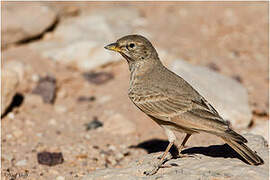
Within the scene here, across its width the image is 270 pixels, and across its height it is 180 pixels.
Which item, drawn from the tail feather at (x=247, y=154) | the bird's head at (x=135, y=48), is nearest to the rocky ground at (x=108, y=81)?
the tail feather at (x=247, y=154)

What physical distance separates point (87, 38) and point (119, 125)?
12.1 ft

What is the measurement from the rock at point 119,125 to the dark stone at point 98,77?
1.87 metres

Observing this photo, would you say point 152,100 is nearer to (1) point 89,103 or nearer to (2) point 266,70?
(1) point 89,103

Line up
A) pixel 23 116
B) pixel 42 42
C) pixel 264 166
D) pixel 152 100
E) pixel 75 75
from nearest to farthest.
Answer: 1. pixel 264 166
2. pixel 152 100
3. pixel 23 116
4. pixel 75 75
5. pixel 42 42

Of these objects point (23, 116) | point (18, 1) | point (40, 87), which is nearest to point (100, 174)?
point (23, 116)

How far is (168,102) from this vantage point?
662 centimetres

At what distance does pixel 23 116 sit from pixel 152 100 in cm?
388

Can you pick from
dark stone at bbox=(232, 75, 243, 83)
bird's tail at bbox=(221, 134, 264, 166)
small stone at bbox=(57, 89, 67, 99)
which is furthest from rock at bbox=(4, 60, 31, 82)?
bird's tail at bbox=(221, 134, 264, 166)

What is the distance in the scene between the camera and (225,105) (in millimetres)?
9758

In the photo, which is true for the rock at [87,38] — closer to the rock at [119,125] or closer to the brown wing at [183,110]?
the rock at [119,125]

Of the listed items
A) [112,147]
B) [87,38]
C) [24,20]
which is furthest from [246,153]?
[24,20]

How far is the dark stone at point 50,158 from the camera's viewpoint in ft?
25.2

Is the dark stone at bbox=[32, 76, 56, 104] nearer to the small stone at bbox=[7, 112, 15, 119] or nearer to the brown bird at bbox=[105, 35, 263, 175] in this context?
the small stone at bbox=[7, 112, 15, 119]

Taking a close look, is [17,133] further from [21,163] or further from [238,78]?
[238,78]
